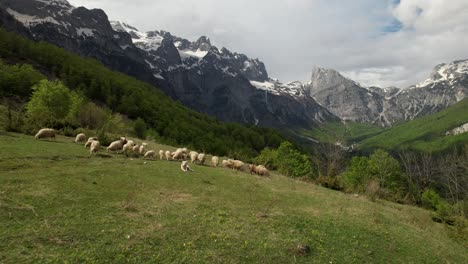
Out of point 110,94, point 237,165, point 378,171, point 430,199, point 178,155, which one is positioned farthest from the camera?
point 110,94

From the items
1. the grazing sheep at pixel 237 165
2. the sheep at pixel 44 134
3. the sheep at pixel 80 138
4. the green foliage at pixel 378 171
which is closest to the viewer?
the sheep at pixel 44 134

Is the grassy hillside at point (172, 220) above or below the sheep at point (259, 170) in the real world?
below

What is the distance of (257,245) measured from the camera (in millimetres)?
16844

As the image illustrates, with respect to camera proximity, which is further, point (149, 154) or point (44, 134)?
point (44, 134)

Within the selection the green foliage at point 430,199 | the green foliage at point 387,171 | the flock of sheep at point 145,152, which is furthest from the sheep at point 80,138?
the green foliage at point 430,199

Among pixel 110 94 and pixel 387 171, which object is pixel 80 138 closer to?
pixel 387 171

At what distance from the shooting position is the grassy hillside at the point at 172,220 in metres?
14.3

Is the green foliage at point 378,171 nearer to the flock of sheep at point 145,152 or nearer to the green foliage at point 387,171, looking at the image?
the green foliage at point 387,171

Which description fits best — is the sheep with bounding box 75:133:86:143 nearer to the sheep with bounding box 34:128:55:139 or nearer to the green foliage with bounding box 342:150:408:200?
the sheep with bounding box 34:128:55:139

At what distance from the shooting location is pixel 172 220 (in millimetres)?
17984

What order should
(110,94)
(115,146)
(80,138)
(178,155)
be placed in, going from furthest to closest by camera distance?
(110,94) < (80,138) < (178,155) < (115,146)

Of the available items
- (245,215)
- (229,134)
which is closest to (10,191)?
(245,215)

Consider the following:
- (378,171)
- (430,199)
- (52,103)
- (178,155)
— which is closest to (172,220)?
(178,155)

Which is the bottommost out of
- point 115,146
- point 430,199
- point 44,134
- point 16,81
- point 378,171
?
point 430,199
